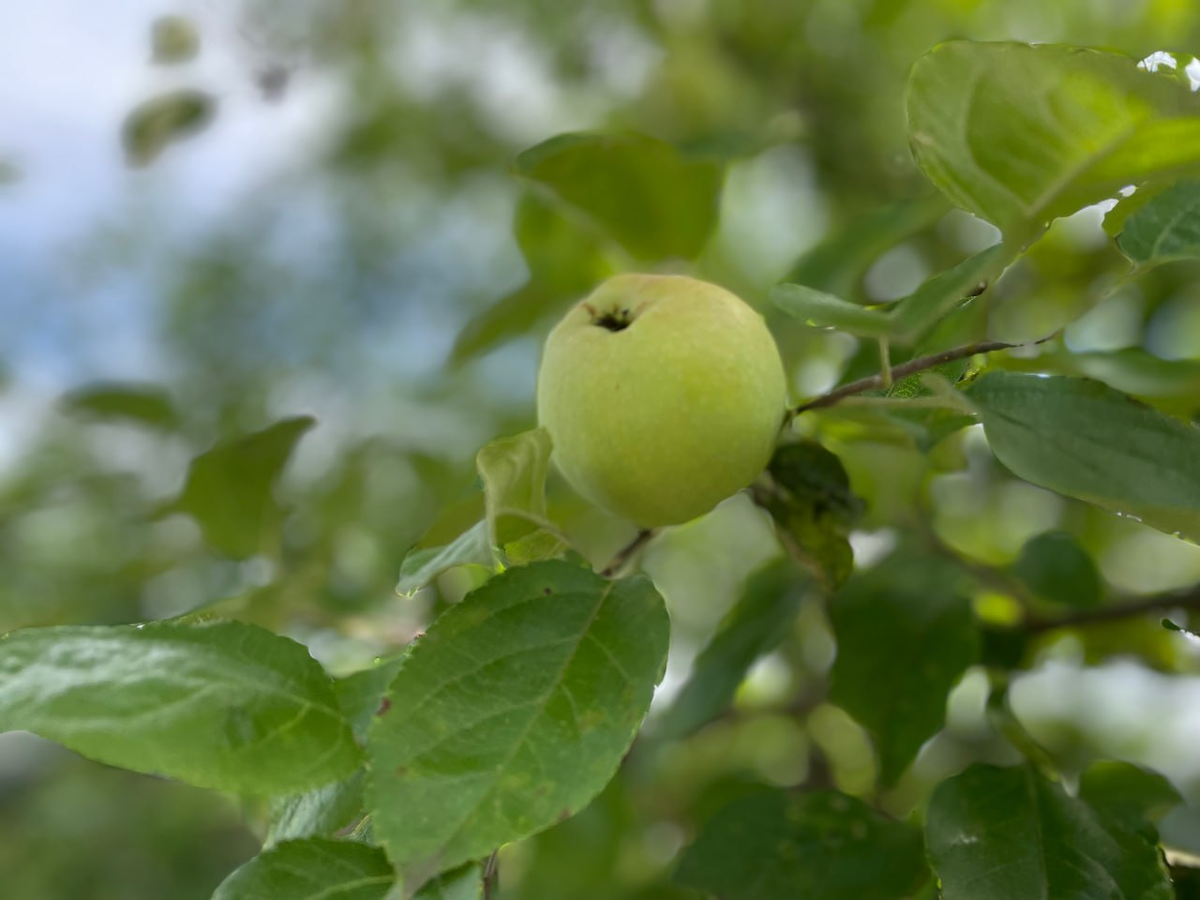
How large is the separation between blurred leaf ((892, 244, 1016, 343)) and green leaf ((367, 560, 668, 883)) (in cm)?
Answer: 13

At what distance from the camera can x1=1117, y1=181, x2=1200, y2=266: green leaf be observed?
13.5 inches

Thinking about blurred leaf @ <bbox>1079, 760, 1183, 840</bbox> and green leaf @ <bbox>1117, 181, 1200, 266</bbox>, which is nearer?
green leaf @ <bbox>1117, 181, 1200, 266</bbox>

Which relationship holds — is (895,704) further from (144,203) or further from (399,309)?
(144,203)

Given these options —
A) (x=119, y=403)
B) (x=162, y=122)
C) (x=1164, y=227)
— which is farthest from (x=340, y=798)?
(x=162, y=122)

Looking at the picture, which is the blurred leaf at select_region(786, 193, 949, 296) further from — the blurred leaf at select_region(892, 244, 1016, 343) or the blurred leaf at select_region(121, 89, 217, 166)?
the blurred leaf at select_region(121, 89, 217, 166)

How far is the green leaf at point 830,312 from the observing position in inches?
12.3

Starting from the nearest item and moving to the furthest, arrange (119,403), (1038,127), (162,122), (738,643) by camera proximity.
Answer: (1038,127), (738,643), (119,403), (162,122)

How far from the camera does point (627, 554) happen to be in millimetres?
438

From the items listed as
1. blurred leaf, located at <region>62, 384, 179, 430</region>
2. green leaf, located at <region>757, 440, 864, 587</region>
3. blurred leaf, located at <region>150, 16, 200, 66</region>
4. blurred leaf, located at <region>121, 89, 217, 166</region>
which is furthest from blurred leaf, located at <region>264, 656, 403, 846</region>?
blurred leaf, located at <region>150, 16, 200, 66</region>

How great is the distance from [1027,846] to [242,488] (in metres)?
0.52

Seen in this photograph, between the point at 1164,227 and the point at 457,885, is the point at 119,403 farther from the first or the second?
the point at 1164,227

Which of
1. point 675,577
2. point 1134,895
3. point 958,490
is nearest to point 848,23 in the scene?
point 958,490

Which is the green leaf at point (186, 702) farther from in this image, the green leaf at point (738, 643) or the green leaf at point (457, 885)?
the green leaf at point (738, 643)

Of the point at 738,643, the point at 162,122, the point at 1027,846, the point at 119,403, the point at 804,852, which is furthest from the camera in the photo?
the point at 162,122
